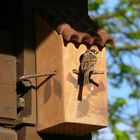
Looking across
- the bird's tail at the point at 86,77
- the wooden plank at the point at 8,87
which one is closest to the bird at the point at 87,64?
the bird's tail at the point at 86,77

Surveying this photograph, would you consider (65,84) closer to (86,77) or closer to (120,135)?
(86,77)

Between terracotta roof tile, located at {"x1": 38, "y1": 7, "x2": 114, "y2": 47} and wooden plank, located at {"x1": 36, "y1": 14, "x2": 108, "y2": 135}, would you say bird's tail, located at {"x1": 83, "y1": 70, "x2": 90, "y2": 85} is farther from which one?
terracotta roof tile, located at {"x1": 38, "y1": 7, "x2": 114, "y2": 47}

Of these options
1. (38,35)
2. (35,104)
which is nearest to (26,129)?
(35,104)

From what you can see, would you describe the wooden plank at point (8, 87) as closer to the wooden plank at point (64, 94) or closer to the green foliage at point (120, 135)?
the wooden plank at point (64, 94)

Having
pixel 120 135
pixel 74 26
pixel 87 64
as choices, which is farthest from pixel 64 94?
pixel 120 135

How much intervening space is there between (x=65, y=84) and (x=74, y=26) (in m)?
0.38

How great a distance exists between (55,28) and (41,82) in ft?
0.93

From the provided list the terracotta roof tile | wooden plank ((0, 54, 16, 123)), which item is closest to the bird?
the terracotta roof tile

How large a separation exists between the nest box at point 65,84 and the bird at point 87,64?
4 cm

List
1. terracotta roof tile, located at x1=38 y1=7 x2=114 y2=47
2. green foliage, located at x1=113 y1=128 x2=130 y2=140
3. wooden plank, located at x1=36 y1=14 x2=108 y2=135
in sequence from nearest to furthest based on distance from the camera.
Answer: wooden plank, located at x1=36 y1=14 x2=108 y2=135, terracotta roof tile, located at x1=38 y1=7 x2=114 y2=47, green foliage, located at x1=113 y1=128 x2=130 y2=140

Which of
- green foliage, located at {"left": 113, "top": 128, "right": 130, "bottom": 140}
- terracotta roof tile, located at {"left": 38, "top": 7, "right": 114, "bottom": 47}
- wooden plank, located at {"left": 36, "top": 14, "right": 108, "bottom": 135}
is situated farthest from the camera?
green foliage, located at {"left": 113, "top": 128, "right": 130, "bottom": 140}

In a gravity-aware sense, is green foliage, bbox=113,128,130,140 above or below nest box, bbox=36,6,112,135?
above

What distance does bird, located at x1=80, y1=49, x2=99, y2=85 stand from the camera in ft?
12.9

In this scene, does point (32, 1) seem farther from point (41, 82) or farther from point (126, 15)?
point (126, 15)
